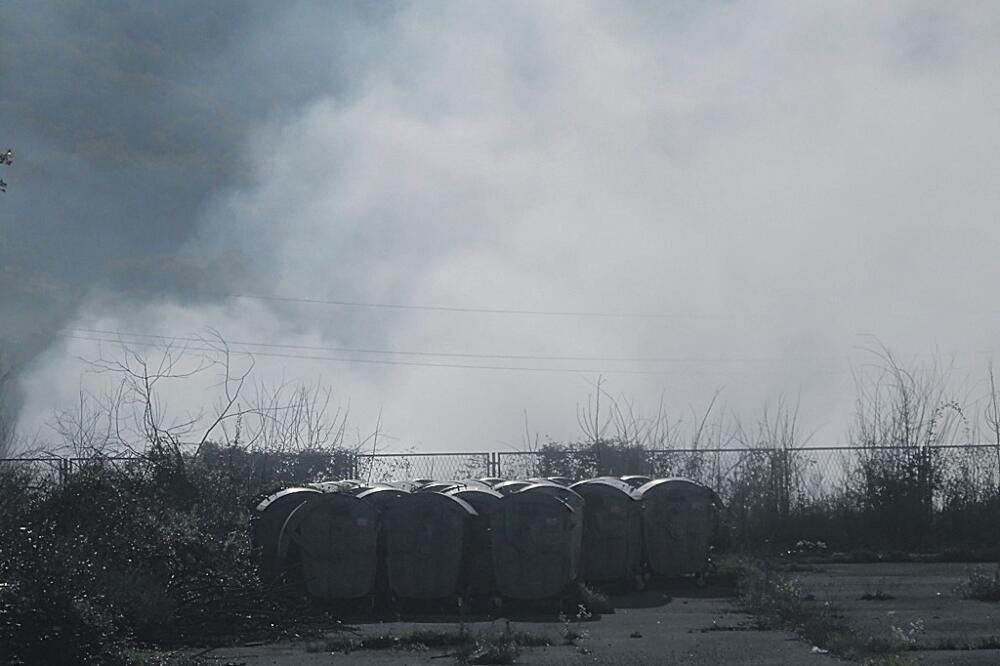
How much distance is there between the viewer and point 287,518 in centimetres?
1825

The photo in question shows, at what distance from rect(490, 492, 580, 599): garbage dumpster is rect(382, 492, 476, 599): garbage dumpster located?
603 mm

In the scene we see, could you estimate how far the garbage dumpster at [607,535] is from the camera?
19719 mm

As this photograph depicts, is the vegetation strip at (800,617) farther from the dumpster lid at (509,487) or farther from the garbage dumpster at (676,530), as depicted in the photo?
the dumpster lid at (509,487)

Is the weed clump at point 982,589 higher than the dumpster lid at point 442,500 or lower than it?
lower

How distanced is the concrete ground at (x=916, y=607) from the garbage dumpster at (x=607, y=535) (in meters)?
3.00

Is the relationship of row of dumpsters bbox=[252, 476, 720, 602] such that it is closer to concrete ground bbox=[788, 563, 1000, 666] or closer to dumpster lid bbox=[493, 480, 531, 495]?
dumpster lid bbox=[493, 480, 531, 495]

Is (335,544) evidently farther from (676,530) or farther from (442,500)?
(676,530)

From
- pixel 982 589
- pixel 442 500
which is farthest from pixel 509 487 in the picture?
pixel 982 589

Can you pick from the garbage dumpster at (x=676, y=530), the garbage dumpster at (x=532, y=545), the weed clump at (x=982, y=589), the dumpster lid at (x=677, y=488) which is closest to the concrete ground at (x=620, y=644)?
the garbage dumpster at (x=532, y=545)

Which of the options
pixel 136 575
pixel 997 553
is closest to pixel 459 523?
pixel 136 575

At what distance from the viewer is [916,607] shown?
53.9ft

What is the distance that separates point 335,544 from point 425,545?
1338mm

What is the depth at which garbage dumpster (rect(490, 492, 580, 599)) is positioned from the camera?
17.7 m

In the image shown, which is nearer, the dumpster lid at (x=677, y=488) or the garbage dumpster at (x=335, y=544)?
the garbage dumpster at (x=335, y=544)
